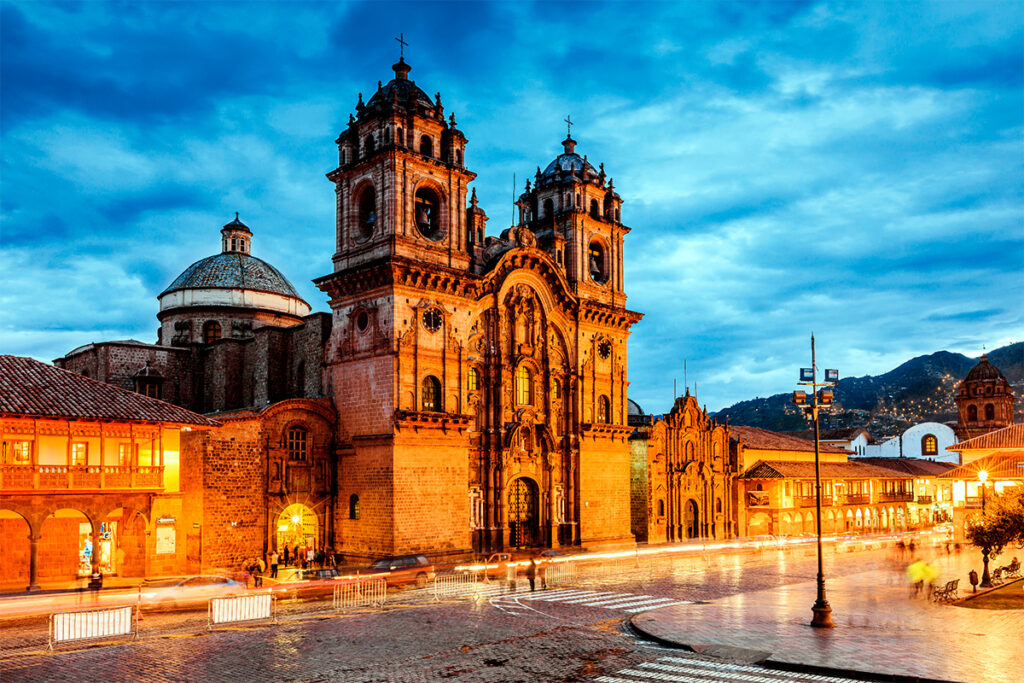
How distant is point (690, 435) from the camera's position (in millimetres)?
59844

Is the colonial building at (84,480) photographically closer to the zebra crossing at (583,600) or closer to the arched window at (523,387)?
the zebra crossing at (583,600)

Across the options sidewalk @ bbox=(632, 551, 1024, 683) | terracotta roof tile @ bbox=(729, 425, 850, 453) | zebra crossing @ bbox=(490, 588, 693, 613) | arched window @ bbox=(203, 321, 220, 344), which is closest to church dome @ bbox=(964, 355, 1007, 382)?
terracotta roof tile @ bbox=(729, 425, 850, 453)

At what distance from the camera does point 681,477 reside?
58562 mm

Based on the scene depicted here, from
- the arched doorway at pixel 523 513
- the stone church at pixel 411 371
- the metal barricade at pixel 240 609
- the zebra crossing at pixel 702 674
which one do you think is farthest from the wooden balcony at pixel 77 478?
the zebra crossing at pixel 702 674

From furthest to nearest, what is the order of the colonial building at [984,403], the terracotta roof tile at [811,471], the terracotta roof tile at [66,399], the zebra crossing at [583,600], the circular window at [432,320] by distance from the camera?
the colonial building at [984,403] → the terracotta roof tile at [811,471] → the circular window at [432,320] → the terracotta roof tile at [66,399] → the zebra crossing at [583,600]

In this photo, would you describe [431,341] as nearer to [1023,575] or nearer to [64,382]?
[64,382]

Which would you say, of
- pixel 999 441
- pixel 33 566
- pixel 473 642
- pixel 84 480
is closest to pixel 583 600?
pixel 473 642

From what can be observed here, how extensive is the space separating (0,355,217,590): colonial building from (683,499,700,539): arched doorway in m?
34.3

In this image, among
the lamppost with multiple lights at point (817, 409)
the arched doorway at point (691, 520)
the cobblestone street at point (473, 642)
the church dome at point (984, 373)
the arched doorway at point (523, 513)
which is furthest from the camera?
the church dome at point (984, 373)

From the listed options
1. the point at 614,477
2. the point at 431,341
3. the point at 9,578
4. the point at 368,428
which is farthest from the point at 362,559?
the point at 614,477

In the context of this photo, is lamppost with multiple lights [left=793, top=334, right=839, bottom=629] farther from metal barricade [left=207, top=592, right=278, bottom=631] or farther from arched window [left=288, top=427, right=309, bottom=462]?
arched window [left=288, top=427, right=309, bottom=462]

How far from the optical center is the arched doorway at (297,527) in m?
41.2

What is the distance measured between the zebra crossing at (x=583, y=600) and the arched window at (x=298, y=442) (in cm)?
1388

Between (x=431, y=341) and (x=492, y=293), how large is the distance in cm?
589
